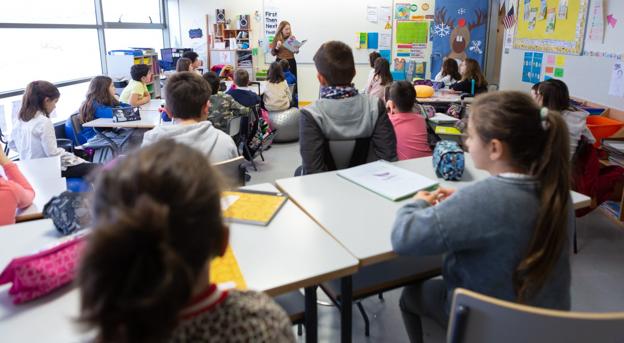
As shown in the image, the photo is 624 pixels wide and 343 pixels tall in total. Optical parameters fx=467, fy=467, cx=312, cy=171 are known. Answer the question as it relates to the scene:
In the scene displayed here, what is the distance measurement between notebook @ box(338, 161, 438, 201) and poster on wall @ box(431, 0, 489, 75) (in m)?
6.23

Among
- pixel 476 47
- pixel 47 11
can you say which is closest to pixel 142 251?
pixel 47 11

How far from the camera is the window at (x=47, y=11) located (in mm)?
4531

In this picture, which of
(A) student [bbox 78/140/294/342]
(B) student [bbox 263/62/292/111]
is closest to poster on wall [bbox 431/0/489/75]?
(B) student [bbox 263/62/292/111]

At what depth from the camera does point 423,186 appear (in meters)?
1.81

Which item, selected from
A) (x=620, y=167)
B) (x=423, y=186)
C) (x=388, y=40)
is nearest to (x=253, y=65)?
(x=388, y=40)

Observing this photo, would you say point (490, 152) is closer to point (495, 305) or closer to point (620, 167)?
point (495, 305)

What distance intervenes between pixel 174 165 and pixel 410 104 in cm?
255

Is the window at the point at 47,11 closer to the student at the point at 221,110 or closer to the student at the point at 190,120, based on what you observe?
the student at the point at 221,110

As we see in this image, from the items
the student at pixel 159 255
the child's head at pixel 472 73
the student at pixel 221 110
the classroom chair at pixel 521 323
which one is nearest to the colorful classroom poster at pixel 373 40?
the child's head at pixel 472 73

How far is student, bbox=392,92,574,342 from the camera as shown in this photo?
3.90 ft

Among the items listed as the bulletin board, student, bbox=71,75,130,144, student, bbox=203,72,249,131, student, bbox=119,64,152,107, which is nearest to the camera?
student, bbox=203,72,249,131

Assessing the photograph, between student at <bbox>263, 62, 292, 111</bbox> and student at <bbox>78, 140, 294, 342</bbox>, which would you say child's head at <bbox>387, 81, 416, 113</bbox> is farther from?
student at <bbox>263, 62, 292, 111</bbox>

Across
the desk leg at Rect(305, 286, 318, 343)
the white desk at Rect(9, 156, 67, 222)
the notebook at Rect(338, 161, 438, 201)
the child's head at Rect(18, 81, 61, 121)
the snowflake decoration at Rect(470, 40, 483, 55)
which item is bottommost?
the desk leg at Rect(305, 286, 318, 343)

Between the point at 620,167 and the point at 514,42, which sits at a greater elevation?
the point at 514,42
